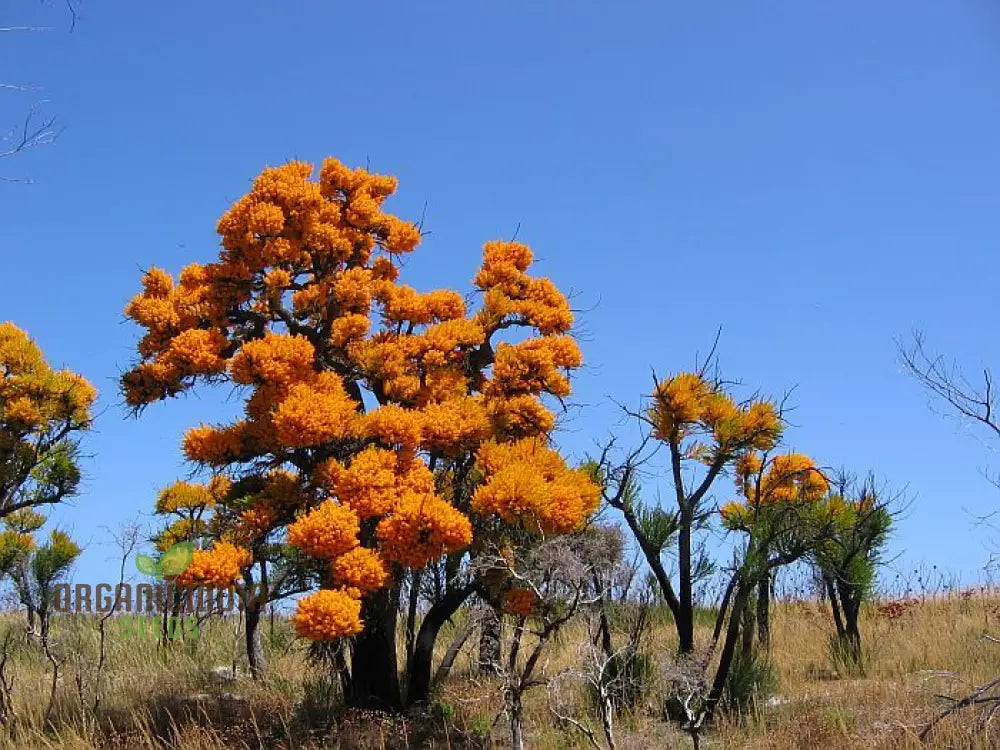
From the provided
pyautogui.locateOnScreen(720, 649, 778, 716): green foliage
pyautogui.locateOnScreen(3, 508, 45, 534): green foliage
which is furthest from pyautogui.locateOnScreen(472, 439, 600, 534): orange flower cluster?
pyautogui.locateOnScreen(3, 508, 45, 534): green foliage

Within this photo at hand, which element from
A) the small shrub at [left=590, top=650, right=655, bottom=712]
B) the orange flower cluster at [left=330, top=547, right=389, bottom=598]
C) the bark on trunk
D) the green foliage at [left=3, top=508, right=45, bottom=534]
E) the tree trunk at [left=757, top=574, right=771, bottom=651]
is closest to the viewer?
the orange flower cluster at [left=330, top=547, right=389, bottom=598]

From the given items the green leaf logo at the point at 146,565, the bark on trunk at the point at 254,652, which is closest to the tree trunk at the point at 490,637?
the bark on trunk at the point at 254,652

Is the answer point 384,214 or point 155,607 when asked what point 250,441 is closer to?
point 384,214

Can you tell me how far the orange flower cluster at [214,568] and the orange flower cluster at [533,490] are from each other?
2.22 m

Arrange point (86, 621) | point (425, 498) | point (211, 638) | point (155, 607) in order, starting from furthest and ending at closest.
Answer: point (86, 621) → point (155, 607) → point (211, 638) → point (425, 498)

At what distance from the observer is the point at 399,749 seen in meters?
9.39

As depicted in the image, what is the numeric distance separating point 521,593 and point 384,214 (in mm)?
4745

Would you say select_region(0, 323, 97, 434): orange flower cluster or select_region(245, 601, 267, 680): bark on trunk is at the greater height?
select_region(0, 323, 97, 434): orange flower cluster

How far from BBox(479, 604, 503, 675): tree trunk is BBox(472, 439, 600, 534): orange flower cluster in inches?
40.2

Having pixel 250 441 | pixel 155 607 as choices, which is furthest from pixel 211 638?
pixel 250 441

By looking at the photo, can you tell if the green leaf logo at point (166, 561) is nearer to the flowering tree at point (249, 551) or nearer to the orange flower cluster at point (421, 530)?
the flowering tree at point (249, 551)

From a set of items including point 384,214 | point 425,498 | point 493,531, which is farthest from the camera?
point 384,214

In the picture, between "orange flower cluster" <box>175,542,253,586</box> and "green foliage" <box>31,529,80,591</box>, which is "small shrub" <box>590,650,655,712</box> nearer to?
"orange flower cluster" <box>175,542,253,586</box>

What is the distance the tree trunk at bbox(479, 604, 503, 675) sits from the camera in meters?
9.66
